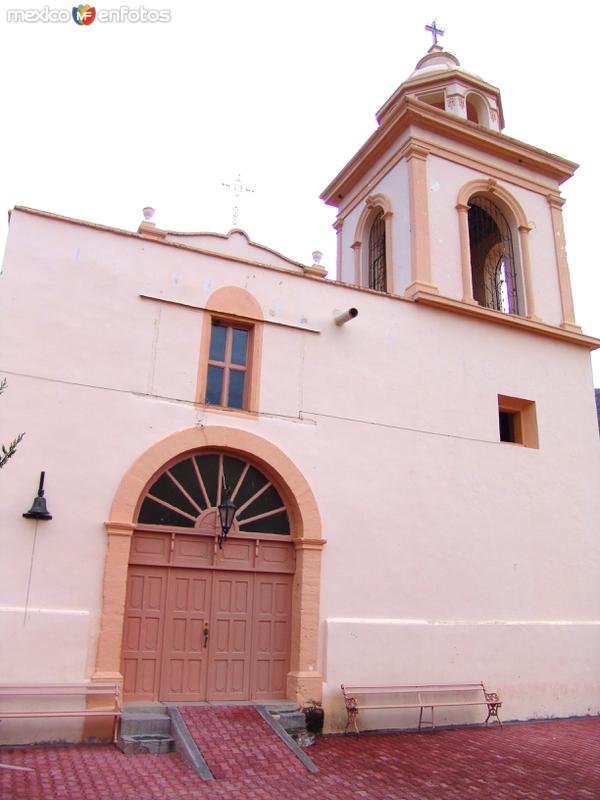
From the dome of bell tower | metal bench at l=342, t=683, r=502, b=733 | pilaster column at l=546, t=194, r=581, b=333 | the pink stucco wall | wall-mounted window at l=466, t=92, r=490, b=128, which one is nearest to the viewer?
the pink stucco wall

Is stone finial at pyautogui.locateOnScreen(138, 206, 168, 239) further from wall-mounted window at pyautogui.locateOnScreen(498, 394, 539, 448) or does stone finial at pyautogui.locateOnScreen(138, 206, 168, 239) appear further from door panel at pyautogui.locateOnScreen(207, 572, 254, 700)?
wall-mounted window at pyautogui.locateOnScreen(498, 394, 539, 448)

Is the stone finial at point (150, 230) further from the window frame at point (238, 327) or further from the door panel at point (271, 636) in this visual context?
the door panel at point (271, 636)

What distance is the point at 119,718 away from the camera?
8.09m

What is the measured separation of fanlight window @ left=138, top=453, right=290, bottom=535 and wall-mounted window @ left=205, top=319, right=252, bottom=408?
2.95ft

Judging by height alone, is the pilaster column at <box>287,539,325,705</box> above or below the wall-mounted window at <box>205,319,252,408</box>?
below

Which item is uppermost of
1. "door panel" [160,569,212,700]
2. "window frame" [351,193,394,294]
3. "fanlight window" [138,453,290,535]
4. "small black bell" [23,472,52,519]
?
"window frame" [351,193,394,294]

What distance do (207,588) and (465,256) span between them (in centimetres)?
780

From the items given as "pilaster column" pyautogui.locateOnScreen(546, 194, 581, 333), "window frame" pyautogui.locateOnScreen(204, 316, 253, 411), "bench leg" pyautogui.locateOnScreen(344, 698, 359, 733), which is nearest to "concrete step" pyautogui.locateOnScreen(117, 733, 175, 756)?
"bench leg" pyautogui.locateOnScreen(344, 698, 359, 733)

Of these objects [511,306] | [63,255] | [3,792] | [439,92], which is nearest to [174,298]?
[63,255]

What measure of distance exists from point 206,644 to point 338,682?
1.93 m

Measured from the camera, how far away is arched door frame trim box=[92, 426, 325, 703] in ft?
28.0

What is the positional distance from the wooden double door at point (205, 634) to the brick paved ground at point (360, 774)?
1.10 m

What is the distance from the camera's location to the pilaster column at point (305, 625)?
9281 millimetres

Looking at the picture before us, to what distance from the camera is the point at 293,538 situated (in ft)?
32.7
